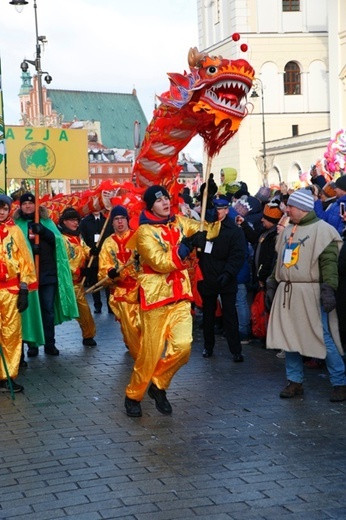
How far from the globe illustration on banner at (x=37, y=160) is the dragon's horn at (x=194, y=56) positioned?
2.23m

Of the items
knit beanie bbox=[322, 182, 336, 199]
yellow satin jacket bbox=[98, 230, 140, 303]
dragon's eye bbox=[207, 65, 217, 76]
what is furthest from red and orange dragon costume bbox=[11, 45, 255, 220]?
knit beanie bbox=[322, 182, 336, 199]

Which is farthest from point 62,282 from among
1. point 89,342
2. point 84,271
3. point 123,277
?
point 123,277

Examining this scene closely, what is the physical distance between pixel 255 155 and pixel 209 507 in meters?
52.3

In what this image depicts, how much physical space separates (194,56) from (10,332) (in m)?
3.52

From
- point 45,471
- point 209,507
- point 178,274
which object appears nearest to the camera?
point 209,507

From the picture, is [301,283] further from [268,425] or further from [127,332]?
[127,332]

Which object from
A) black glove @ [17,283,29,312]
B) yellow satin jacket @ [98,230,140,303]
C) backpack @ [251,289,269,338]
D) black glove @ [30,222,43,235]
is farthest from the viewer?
backpack @ [251,289,269,338]

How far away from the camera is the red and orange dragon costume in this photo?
9.41 metres

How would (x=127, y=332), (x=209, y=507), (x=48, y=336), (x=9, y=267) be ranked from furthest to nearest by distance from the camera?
(x=48, y=336), (x=127, y=332), (x=9, y=267), (x=209, y=507)

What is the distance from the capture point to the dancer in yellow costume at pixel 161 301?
7.41m

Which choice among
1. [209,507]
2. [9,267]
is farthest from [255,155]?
[209,507]

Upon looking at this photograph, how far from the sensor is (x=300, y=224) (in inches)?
314

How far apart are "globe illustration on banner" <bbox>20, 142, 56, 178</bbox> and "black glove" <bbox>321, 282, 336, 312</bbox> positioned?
4.64 meters

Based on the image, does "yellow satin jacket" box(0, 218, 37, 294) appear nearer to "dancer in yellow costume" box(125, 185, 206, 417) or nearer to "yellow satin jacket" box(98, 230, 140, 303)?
"yellow satin jacket" box(98, 230, 140, 303)
